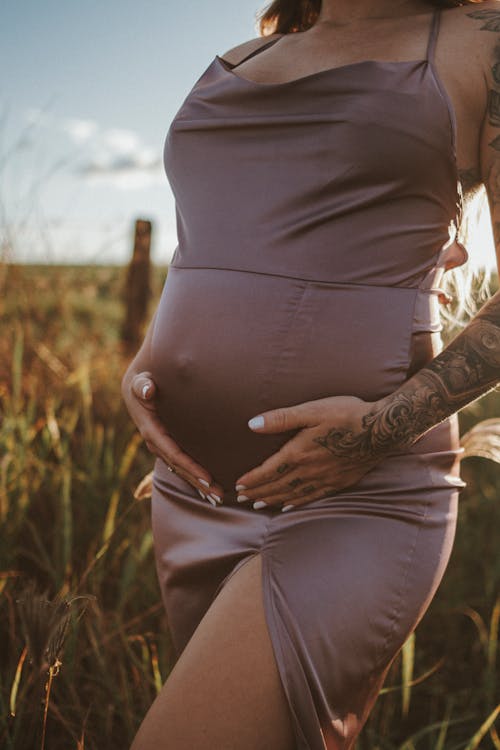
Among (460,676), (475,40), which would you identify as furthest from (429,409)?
(460,676)

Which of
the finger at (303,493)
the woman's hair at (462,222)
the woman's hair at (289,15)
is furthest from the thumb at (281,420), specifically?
the woman's hair at (289,15)

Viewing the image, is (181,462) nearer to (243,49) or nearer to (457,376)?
(457,376)

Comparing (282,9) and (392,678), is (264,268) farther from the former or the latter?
(392,678)

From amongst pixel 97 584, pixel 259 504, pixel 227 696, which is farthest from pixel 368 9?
pixel 97 584

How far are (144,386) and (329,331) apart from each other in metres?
0.45

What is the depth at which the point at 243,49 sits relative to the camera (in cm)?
167

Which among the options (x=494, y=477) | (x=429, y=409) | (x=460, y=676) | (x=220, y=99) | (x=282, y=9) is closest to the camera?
(x=429, y=409)

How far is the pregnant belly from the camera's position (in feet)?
4.01

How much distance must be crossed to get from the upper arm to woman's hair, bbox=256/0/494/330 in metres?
0.32

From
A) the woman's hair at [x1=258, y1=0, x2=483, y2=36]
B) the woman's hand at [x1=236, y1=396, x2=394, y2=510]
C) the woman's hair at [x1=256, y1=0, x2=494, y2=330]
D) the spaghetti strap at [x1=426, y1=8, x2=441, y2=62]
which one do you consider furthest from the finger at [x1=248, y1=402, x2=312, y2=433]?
the woman's hair at [x1=258, y1=0, x2=483, y2=36]

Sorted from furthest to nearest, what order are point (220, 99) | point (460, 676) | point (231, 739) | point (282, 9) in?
point (460, 676)
point (282, 9)
point (220, 99)
point (231, 739)

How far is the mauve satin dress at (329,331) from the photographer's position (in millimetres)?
1153

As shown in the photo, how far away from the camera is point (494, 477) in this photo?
13.6 feet

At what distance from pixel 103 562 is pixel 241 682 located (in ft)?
5.12
